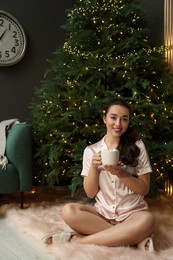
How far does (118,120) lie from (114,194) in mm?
412

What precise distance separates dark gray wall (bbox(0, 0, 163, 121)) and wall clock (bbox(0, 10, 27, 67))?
0.26 feet

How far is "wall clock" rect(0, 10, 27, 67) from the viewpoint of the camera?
3.61 metres

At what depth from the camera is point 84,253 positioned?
158cm

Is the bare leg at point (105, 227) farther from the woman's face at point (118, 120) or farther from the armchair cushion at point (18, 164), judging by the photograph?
the armchair cushion at point (18, 164)

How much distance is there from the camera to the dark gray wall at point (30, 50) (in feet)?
12.0

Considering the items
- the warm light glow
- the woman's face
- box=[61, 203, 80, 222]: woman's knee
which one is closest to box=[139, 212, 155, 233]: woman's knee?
box=[61, 203, 80, 222]: woman's knee

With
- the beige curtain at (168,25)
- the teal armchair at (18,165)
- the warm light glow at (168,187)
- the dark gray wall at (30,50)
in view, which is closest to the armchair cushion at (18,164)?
the teal armchair at (18,165)

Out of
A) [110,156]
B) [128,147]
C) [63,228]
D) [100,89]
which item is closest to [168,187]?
[100,89]

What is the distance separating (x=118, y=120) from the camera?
1.75 metres

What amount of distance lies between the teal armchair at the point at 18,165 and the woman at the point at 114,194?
0.86 meters

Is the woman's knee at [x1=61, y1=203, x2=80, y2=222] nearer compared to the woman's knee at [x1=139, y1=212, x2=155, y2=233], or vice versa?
the woman's knee at [x1=139, y1=212, x2=155, y2=233]

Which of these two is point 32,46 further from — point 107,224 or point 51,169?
point 107,224

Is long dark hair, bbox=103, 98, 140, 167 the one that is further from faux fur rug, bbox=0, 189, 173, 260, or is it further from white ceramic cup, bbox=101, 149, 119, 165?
faux fur rug, bbox=0, 189, 173, 260

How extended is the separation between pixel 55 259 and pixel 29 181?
111 centimetres
